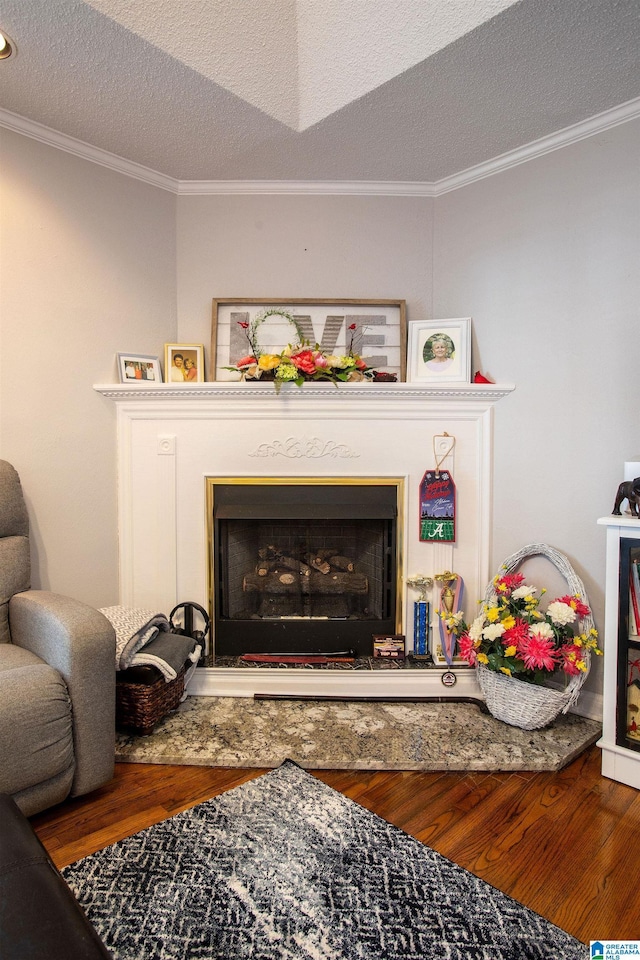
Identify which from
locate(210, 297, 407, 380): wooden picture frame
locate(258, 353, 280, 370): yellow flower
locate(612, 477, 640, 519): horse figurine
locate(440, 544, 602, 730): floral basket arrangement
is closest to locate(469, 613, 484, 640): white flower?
locate(440, 544, 602, 730): floral basket arrangement

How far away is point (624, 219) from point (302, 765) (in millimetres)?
2432

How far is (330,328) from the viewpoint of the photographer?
9.18 ft

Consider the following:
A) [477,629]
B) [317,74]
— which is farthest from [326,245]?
[477,629]

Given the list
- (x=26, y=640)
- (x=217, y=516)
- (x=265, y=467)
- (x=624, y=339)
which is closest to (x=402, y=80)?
(x=624, y=339)

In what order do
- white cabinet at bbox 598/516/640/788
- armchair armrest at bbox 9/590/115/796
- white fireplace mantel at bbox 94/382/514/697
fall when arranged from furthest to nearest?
white fireplace mantel at bbox 94/382/514/697
white cabinet at bbox 598/516/640/788
armchair armrest at bbox 9/590/115/796

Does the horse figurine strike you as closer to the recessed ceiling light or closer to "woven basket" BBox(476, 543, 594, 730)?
"woven basket" BBox(476, 543, 594, 730)

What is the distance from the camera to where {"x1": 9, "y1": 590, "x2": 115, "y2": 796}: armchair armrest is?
5.74 ft

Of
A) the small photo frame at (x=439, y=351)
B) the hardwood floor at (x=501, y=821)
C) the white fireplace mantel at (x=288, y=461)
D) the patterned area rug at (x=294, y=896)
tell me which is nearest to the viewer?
the patterned area rug at (x=294, y=896)

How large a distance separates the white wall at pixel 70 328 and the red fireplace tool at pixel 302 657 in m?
0.74

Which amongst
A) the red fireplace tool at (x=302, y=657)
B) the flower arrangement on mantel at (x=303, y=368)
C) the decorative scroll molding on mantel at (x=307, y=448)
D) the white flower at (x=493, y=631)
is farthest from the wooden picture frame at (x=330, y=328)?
the red fireplace tool at (x=302, y=657)

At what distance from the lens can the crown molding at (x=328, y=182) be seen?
2.26 meters

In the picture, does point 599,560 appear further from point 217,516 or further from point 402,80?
point 402,80

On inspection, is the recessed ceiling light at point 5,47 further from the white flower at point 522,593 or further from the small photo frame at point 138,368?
the white flower at point 522,593

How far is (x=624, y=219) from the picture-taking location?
7.30 ft
